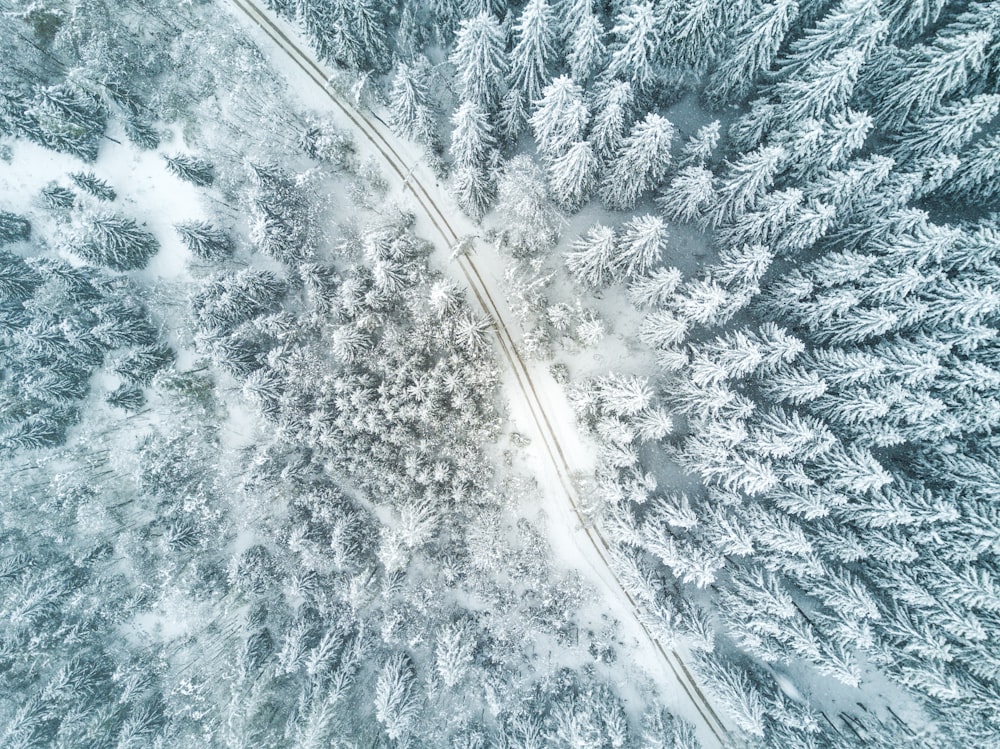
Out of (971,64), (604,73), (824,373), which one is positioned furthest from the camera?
(604,73)

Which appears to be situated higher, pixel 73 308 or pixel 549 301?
pixel 549 301

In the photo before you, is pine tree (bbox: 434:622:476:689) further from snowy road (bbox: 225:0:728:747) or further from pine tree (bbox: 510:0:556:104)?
pine tree (bbox: 510:0:556:104)

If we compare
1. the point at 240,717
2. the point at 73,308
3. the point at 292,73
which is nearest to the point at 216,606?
the point at 240,717

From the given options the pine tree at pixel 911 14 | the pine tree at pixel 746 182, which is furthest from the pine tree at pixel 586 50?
the pine tree at pixel 911 14

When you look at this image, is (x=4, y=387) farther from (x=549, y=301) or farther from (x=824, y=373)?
(x=824, y=373)

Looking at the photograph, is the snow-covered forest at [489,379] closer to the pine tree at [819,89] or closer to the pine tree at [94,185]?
the pine tree at [94,185]

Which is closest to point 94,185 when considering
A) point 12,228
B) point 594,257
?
point 12,228

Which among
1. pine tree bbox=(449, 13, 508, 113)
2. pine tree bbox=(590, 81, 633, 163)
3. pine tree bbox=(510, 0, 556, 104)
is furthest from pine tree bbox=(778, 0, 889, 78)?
pine tree bbox=(449, 13, 508, 113)

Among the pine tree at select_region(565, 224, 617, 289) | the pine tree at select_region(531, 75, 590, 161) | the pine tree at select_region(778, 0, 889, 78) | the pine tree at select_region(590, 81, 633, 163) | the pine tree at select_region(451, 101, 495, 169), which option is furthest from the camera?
the pine tree at select_region(565, 224, 617, 289)
